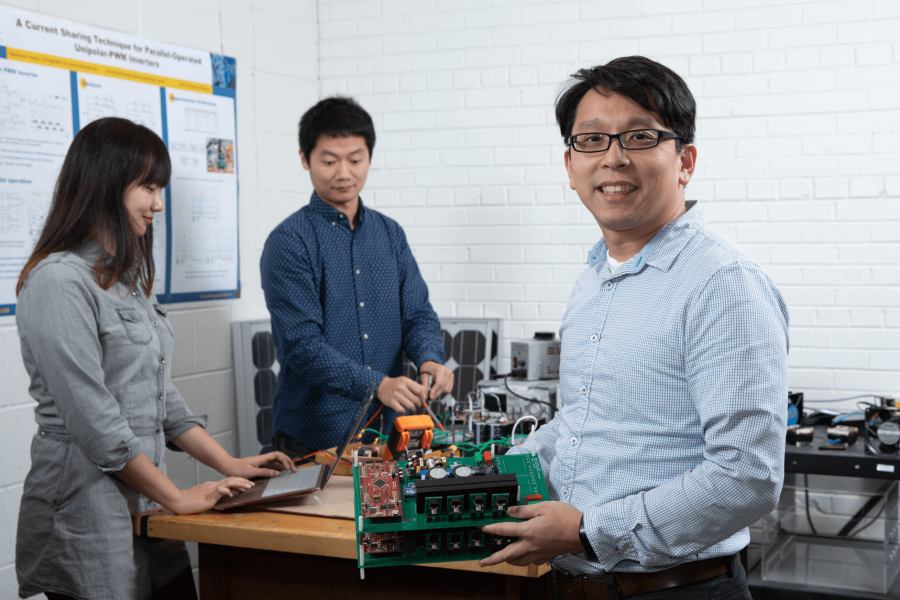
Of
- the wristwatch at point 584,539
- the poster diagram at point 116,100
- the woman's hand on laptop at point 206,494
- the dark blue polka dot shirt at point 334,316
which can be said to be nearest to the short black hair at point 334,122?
the dark blue polka dot shirt at point 334,316

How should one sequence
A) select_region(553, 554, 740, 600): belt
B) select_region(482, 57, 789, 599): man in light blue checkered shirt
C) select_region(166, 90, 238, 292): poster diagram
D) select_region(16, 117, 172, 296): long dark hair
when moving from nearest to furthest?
select_region(482, 57, 789, 599): man in light blue checkered shirt → select_region(553, 554, 740, 600): belt → select_region(16, 117, 172, 296): long dark hair → select_region(166, 90, 238, 292): poster diagram

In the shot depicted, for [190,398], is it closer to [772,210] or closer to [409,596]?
[409,596]

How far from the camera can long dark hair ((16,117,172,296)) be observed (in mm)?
1661

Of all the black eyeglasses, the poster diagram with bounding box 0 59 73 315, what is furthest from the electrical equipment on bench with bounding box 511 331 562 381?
the poster diagram with bounding box 0 59 73 315

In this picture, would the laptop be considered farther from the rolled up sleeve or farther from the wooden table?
the rolled up sleeve

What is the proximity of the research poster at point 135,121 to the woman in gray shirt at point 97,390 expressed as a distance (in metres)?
1.01

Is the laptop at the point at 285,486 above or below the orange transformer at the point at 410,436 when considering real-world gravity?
below

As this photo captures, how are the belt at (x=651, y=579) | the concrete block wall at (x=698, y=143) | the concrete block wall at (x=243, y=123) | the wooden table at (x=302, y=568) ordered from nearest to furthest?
the belt at (x=651, y=579) < the wooden table at (x=302, y=568) < the concrete block wall at (x=243, y=123) < the concrete block wall at (x=698, y=143)

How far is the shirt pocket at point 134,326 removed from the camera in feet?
5.52

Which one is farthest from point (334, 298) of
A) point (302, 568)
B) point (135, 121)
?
point (135, 121)

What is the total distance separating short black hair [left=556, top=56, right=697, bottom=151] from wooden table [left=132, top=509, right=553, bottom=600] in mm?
894

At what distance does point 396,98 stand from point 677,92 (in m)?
2.98

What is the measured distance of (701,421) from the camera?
1.03 m

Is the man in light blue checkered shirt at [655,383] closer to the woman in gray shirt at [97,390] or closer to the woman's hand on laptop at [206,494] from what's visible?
the woman's hand on laptop at [206,494]
